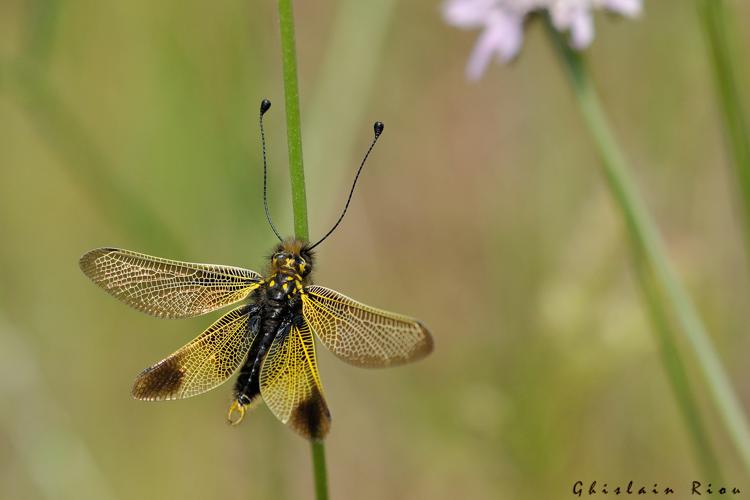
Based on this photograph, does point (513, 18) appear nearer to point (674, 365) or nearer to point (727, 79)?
point (727, 79)

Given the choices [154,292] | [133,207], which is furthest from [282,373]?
[133,207]

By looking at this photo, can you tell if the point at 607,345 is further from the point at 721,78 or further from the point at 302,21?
the point at 302,21

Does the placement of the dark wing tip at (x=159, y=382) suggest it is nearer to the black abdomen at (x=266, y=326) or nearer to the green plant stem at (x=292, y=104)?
the black abdomen at (x=266, y=326)

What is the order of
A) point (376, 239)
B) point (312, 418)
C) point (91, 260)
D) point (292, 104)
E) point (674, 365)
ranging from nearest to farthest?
point (292, 104) → point (312, 418) → point (91, 260) → point (674, 365) → point (376, 239)

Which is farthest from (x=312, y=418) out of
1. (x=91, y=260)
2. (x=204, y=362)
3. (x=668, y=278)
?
(x=668, y=278)

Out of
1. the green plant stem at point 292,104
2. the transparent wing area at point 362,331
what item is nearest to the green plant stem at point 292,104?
the green plant stem at point 292,104
